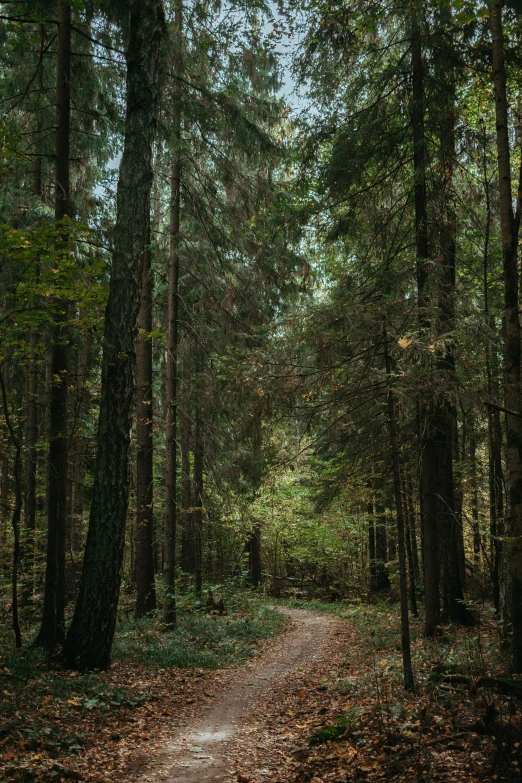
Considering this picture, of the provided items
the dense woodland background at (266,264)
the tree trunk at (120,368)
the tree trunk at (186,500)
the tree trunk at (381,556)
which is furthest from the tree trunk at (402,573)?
the tree trunk at (381,556)

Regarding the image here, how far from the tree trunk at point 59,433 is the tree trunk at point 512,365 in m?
6.14

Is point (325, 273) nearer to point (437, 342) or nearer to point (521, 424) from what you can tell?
point (437, 342)

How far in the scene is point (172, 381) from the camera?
1288cm

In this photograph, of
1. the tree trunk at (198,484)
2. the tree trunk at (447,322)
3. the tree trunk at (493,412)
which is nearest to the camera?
the tree trunk at (493,412)

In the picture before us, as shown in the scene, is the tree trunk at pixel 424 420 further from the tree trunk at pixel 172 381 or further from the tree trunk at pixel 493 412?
the tree trunk at pixel 172 381

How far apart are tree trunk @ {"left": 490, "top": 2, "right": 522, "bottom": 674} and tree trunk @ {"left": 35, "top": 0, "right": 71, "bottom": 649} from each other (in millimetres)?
6141

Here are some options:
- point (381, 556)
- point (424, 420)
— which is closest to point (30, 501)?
point (424, 420)

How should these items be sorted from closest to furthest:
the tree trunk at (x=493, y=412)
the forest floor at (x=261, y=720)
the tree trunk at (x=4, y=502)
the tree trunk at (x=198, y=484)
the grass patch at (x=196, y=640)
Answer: the forest floor at (x=261, y=720), the tree trunk at (x=493, y=412), the grass patch at (x=196, y=640), the tree trunk at (x=4, y=502), the tree trunk at (x=198, y=484)

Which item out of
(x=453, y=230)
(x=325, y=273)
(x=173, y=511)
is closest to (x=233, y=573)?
(x=173, y=511)

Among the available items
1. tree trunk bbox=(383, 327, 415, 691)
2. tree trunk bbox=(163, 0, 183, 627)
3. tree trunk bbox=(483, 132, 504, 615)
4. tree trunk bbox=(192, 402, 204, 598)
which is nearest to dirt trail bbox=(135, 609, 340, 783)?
tree trunk bbox=(383, 327, 415, 691)

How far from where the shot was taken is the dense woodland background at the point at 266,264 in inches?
290

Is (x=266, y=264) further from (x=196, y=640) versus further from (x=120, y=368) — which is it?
(x=196, y=640)

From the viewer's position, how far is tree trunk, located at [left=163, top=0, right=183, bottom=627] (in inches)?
435

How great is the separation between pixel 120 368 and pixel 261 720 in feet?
16.6
